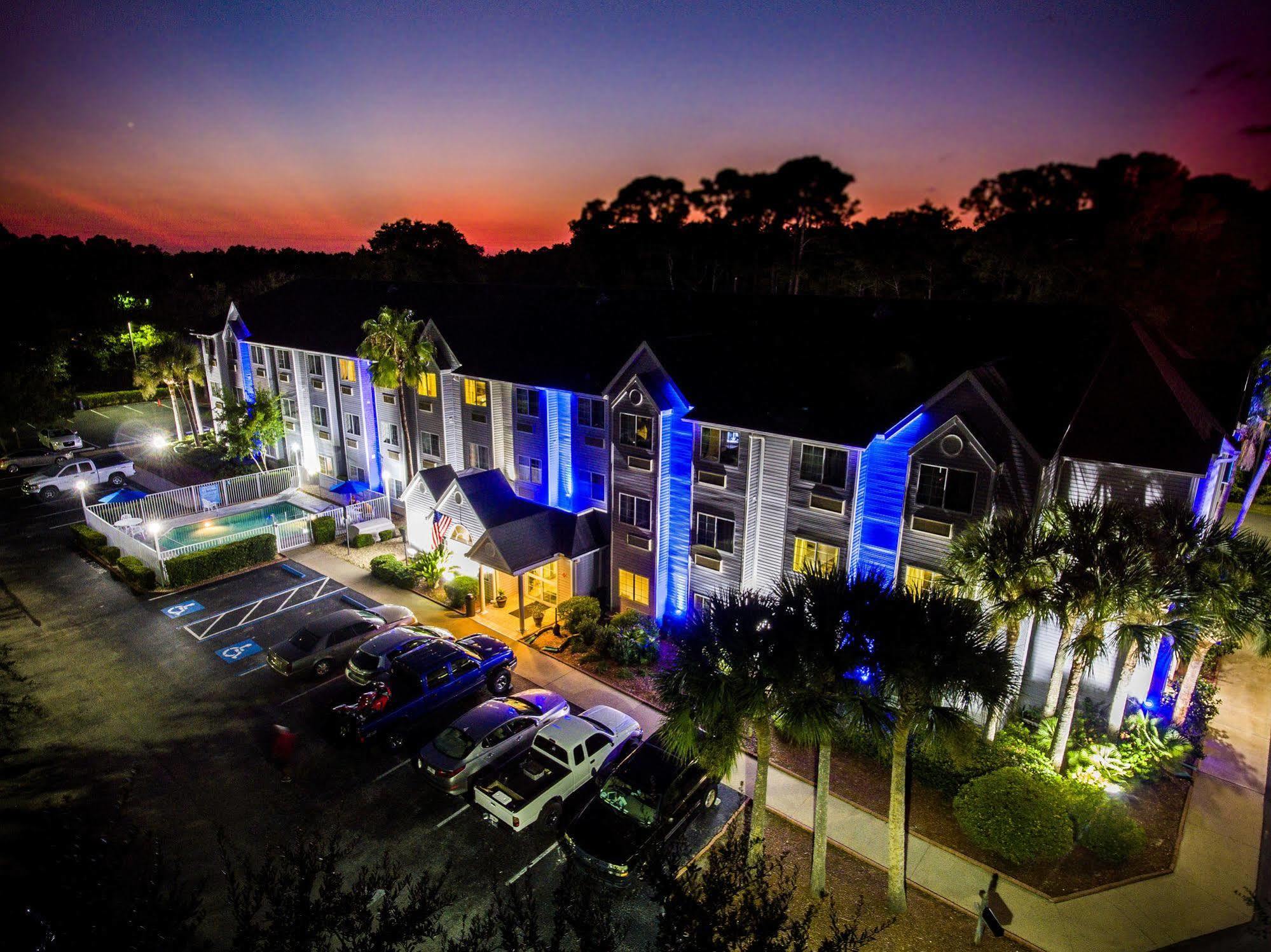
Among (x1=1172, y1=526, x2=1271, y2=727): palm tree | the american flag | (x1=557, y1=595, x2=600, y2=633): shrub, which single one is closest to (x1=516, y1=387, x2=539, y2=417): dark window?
the american flag

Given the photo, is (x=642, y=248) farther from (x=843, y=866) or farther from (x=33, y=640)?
(x=843, y=866)

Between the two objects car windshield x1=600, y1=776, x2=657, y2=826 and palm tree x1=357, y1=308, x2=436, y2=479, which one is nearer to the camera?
car windshield x1=600, y1=776, x2=657, y2=826

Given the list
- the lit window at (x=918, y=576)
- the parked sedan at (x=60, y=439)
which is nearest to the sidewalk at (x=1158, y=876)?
the lit window at (x=918, y=576)

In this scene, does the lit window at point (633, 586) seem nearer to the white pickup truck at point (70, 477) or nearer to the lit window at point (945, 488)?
the lit window at point (945, 488)

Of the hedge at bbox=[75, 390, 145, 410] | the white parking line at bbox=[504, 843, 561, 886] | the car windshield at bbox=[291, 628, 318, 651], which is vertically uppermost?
the hedge at bbox=[75, 390, 145, 410]

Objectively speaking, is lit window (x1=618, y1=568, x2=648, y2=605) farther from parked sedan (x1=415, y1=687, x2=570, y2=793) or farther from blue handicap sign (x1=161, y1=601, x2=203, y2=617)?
blue handicap sign (x1=161, y1=601, x2=203, y2=617)

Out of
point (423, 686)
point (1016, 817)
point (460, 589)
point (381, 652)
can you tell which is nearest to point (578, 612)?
point (460, 589)
